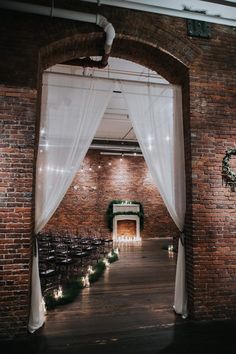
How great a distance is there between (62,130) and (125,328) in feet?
9.81

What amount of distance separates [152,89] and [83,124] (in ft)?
4.48

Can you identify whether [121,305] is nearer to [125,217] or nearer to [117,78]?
[117,78]

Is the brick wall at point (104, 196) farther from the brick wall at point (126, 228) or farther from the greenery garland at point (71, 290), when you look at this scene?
the greenery garland at point (71, 290)

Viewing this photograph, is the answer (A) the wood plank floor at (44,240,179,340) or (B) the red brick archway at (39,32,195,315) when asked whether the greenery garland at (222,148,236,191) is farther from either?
(A) the wood plank floor at (44,240,179,340)

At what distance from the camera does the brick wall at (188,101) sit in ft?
12.2

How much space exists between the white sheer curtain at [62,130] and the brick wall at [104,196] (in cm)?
838

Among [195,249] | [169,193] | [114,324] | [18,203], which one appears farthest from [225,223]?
[18,203]

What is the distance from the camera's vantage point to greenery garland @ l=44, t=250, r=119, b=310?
15.0 feet

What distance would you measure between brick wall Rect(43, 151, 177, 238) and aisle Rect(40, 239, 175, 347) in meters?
5.32

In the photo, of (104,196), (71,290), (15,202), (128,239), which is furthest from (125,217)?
(15,202)

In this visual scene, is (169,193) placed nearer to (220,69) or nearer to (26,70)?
(220,69)

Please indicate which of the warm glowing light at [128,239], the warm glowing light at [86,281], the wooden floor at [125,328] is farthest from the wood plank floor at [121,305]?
the warm glowing light at [128,239]

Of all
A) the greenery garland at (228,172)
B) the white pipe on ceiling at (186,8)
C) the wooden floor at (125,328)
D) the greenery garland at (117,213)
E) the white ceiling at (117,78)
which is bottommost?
the wooden floor at (125,328)

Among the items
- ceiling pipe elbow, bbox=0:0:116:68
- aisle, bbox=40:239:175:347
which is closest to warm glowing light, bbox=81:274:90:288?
aisle, bbox=40:239:175:347
